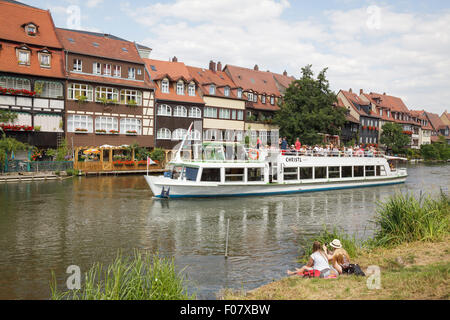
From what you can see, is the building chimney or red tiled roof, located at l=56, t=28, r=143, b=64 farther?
the building chimney

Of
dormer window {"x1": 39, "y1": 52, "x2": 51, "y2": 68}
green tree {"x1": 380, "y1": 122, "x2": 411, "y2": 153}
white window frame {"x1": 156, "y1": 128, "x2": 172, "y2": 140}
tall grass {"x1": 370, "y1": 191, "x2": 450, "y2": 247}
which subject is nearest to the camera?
tall grass {"x1": 370, "y1": 191, "x2": 450, "y2": 247}

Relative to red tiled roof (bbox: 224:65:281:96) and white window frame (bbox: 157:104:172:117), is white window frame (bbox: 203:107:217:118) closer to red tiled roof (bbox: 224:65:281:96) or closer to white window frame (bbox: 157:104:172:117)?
white window frame (bbox: 157:104:172:117)

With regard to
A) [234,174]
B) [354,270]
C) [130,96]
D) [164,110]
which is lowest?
[354,270]

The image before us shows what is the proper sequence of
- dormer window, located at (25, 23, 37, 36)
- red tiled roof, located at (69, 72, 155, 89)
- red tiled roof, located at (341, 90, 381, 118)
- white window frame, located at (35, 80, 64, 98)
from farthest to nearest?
red tiled roof, located at (341, 90, 381, 118) → red tiled roof, located at (69, 72, 155, 89) → dormer window, located at (25, 23, 37, 36) → white window frame, located at (35, 80, 64, 98)

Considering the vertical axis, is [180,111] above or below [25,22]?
below

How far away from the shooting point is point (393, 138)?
81562mm

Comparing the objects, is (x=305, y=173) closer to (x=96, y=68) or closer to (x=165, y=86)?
(x=165, y=86)

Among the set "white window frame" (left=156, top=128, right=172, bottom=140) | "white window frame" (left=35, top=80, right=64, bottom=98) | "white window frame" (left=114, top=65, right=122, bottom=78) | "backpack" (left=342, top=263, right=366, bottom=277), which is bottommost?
"backpack" (left=342, top=263, right=366, bottom=277)

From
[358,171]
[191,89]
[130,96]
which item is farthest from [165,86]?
[358,171]

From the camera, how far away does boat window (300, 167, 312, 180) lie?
31609 mm

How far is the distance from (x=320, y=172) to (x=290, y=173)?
3504mm

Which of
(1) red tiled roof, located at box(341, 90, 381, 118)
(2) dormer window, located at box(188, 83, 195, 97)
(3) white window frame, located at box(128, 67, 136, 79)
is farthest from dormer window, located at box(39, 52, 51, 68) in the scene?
(1) red tiled roof, located at box(341, 90, 381, 118)

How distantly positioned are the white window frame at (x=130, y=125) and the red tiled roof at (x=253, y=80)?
57.2 ft

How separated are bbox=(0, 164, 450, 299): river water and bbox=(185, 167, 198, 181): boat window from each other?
61.7 inches
